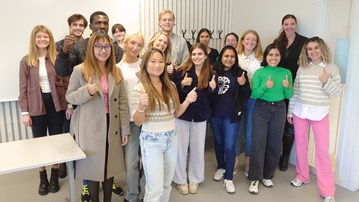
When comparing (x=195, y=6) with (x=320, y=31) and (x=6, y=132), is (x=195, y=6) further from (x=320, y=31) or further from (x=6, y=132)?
(x=6, y=132)

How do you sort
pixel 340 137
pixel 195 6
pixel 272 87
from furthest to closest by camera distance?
pixel 195 6, pixel 340 137, pixel 272 87

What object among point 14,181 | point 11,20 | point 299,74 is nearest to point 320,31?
point 299,74

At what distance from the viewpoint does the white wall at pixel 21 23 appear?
10.7 ft

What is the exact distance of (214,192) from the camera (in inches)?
122

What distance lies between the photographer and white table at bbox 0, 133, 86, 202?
201 centimetres

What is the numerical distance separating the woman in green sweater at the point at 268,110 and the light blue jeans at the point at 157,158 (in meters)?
1.05

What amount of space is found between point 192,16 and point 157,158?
2688mm

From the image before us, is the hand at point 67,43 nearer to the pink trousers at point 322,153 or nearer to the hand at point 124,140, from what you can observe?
the hand at point 124,140

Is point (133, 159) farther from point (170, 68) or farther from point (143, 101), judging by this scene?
point (170, 68)

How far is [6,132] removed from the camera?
141 inches

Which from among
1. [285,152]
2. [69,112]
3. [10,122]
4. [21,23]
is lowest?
[285,152]

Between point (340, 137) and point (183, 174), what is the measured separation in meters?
1.69

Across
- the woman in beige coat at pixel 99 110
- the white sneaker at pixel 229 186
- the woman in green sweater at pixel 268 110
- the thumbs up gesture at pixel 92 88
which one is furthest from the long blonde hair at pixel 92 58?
the white sneaker at pixel 229 186

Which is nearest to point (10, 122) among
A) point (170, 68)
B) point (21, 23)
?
Result: point (21, 23)
